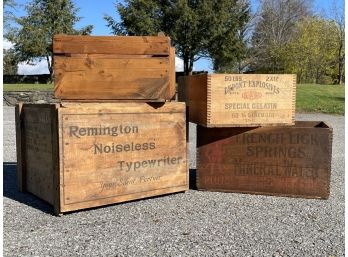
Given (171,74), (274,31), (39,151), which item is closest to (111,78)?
(171,74)

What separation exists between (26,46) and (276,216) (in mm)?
31088

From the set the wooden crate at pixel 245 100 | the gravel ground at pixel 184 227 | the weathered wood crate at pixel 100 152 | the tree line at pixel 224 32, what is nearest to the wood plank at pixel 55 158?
the weathered wood crate at pixel 100 152

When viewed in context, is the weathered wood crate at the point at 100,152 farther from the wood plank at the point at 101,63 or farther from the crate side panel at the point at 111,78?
the wood plank at the point at 101,63

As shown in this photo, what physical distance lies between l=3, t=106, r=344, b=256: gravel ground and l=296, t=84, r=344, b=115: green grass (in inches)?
472

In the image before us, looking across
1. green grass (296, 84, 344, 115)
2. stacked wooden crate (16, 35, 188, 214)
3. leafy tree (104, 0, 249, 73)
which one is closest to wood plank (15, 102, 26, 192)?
stacked wooden crate (16, 35, 188, 214)

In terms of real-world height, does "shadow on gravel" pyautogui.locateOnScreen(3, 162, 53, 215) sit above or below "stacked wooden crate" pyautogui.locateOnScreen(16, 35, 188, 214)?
below

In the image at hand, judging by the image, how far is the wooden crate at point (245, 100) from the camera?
4090 mm

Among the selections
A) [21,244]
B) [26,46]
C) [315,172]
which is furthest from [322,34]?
[21,244]

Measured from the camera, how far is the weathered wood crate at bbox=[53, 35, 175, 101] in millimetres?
3799

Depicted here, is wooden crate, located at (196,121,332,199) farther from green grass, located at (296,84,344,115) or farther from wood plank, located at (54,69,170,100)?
green grass, located at (296,84,344,115)

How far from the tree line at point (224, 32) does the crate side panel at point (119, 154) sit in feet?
65.9

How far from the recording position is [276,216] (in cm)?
360

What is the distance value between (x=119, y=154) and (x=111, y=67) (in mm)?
770

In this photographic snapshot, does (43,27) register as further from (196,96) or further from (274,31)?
(196,96)
